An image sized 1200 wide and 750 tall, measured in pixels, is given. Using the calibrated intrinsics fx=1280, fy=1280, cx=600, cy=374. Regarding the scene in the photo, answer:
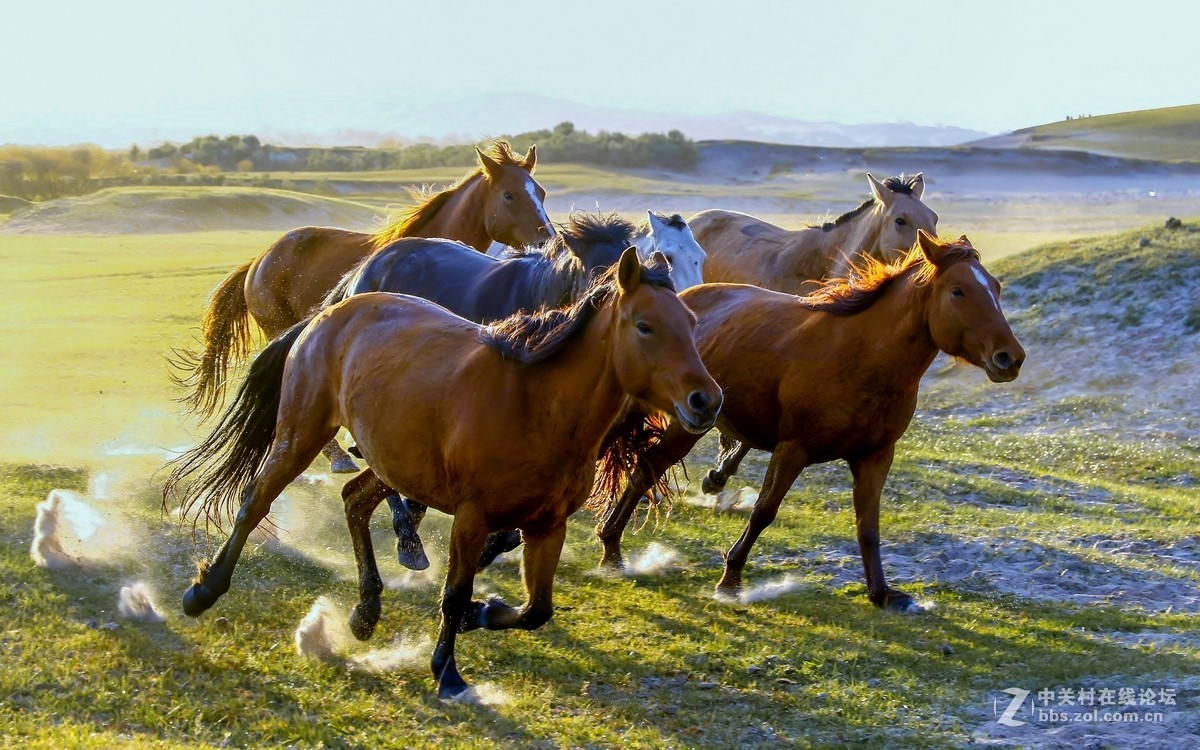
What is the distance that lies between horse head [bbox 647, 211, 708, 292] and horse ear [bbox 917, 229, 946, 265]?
6.56 feet

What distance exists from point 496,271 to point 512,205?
6.93 ft

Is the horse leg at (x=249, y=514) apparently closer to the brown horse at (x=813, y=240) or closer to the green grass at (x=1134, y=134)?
the brown horse at (x=813, y=240)

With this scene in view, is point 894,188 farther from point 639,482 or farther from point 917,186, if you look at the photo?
point 639,482

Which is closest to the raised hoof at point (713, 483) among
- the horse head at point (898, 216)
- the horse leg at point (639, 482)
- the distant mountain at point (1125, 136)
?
the horse leg at point (639, 482)

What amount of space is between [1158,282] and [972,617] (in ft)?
36.1

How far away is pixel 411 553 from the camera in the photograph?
24.5ft

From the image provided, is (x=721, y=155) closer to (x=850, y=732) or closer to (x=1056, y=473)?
(x=1056, y=473)

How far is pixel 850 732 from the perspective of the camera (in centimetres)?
548

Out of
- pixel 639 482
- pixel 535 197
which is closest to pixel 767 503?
pixel 639 482

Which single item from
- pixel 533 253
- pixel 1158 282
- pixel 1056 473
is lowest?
pixel 1056 473

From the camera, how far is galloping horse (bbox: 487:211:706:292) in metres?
8.72

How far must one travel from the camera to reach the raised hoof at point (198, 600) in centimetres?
626

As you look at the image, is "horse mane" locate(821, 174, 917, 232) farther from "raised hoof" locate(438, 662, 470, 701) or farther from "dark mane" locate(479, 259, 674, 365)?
"raised hoof" locate(438, 662, 470, 701)

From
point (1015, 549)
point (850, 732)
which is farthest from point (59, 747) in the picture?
point (1015, 549)
